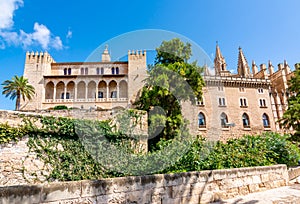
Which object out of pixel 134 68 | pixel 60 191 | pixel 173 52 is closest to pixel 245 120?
pixel 173 52

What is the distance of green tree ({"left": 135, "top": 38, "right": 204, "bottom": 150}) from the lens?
53.1ft

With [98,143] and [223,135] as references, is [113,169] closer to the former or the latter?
[98,143]

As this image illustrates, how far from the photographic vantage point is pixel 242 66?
49.5 metres

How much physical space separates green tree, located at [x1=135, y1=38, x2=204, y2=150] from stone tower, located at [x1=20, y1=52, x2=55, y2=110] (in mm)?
18853

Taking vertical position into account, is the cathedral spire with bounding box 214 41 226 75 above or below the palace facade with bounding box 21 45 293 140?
above

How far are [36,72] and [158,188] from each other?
32.3 m

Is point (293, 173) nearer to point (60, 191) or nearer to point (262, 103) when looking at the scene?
point (60, 191)

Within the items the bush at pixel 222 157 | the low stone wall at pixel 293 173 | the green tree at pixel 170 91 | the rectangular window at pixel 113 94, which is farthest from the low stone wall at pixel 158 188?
the rectangular window at pixel 113 94

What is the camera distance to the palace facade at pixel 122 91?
2894 centimetres

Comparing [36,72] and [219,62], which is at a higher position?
[219,62]

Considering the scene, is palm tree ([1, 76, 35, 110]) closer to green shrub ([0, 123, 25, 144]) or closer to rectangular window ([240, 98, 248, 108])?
green shrub ([0, 123, 25, 144])

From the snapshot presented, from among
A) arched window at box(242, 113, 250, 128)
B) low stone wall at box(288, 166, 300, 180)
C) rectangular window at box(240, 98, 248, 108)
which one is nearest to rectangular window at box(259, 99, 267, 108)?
rectangular window at box(240, 98, 248, 108)

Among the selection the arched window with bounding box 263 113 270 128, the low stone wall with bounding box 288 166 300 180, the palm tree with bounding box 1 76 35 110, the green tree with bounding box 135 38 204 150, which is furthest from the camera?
the arched window with bounding box 263 113 270 128

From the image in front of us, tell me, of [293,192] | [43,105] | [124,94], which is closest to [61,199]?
[293,192]
